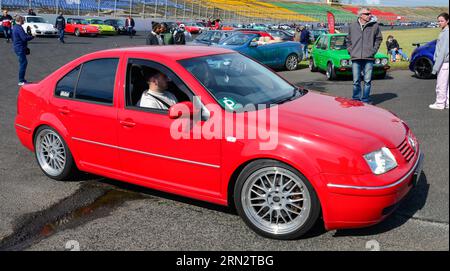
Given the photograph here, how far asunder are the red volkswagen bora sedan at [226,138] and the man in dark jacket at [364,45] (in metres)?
3.99

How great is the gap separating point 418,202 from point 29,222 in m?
3.62

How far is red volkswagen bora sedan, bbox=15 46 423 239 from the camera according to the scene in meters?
3.31

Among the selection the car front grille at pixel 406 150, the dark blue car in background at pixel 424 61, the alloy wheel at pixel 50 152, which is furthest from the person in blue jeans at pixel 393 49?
the alloy wheel at pixel 50 152

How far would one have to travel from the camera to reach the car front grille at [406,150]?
3.55 meters

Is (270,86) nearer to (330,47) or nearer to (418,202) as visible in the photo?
(418,202)

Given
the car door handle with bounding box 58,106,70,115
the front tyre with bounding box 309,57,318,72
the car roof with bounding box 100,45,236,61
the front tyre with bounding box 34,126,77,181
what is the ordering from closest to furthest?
the car roof with bounding box 100,45,236,61
the car door handle with bounding box 58,106,70,115
the front tyre with bounding box 34,126,77,181
the front tyre with bounding box 309,57,318,72

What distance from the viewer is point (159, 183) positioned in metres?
4.18

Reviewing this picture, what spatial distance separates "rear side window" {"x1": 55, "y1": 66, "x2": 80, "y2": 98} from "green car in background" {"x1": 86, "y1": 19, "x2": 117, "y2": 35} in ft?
106

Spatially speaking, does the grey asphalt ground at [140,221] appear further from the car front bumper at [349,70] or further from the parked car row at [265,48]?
the parked car row at [265,48]

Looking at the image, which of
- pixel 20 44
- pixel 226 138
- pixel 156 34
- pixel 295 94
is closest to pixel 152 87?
pixel 226 138

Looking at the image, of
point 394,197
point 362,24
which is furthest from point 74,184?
point 362,24

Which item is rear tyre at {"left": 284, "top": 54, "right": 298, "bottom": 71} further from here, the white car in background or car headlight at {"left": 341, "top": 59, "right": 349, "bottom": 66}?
the white car in background

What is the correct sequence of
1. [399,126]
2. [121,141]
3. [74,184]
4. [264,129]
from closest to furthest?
[264,129], [399,126], [121,141], [74,184]

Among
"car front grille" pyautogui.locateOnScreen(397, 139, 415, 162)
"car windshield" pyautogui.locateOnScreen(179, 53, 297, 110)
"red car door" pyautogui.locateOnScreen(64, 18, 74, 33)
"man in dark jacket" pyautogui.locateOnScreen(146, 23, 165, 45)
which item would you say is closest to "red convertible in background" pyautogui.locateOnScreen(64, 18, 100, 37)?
"red car door" pyautogui.locateOnScreen(64, 18, 74, 33)
